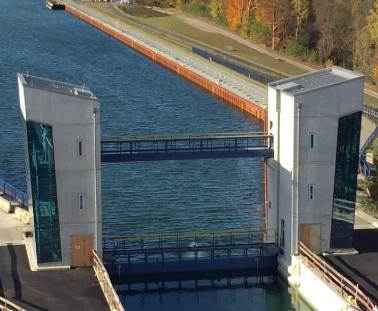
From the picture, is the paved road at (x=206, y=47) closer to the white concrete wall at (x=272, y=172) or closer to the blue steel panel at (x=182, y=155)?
the white concrete wall at (x=272, y=172)

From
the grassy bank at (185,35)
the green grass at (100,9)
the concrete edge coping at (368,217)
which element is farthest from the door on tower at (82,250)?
the green grass at (100,9)

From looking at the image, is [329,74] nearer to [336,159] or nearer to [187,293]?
[336,159]

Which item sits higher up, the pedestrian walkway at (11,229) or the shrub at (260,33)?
the shrub at (260,33)

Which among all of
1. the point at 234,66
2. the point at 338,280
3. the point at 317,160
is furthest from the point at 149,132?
the point at 338,280

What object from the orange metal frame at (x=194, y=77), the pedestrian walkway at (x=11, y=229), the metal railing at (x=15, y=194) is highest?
the orange metal frame at (x=194, y=77)

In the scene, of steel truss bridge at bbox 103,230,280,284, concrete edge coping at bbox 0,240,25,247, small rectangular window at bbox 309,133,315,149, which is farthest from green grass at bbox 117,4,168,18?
small rectangular window at bbox 309,133,315,149

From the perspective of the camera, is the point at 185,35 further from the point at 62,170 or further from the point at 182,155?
the point at 62,170

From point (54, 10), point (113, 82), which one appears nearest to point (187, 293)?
point (113, 82)
